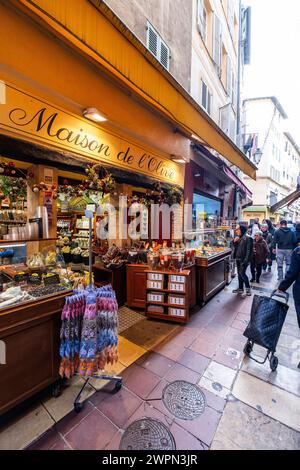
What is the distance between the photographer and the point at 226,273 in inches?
269

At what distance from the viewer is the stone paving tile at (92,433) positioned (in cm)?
191

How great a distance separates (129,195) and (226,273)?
4012 mm

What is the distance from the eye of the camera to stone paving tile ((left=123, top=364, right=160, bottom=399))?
Answer: 8.37 ft

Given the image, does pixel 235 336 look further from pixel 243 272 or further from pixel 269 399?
pixel 243 272

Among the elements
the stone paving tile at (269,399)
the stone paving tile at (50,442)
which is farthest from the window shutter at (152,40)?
the stone paving tile at (50,442)

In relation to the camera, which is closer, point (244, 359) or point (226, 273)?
point (244, 359)

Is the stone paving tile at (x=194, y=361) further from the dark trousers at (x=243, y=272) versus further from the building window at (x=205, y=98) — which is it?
the building window at (x=205, y=98)

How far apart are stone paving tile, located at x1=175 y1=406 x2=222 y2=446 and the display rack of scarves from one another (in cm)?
100

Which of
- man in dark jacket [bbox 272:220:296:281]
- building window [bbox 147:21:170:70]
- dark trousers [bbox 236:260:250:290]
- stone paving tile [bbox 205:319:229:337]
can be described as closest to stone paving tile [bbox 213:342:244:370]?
stone paving tile [bbox 205:319:229:337]

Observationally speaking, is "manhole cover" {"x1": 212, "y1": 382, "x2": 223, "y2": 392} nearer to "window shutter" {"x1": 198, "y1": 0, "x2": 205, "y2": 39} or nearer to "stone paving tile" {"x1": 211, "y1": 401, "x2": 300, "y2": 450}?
"stone paving tile" {"x1": 211, "y1": 401, "x2": 300, "y2": 450}

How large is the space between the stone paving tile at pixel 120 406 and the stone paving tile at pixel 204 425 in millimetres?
504

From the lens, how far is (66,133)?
3.87 m
